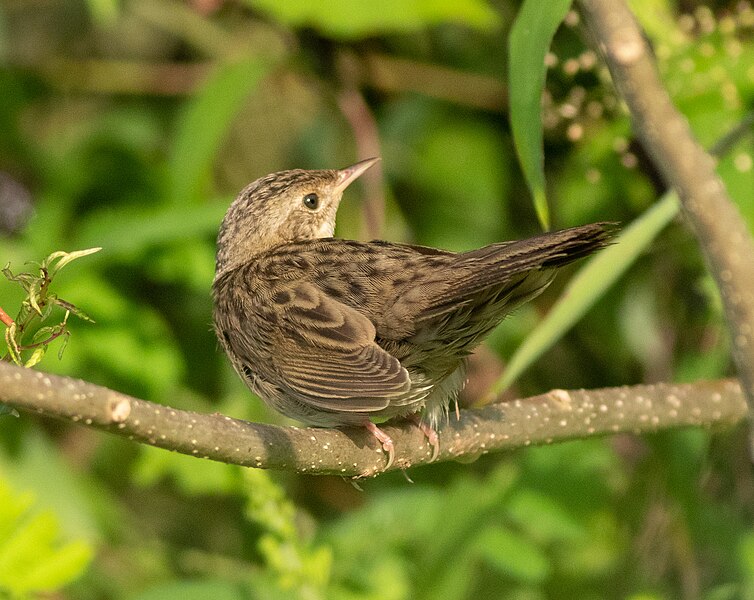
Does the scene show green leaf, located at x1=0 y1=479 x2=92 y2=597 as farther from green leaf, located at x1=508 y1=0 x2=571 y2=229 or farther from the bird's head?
green leaf, located at x1=508 y1=0 x2=571 y2=229

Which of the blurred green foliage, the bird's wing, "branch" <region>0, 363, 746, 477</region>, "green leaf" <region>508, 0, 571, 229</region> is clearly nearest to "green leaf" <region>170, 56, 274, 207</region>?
the blurred green foliage

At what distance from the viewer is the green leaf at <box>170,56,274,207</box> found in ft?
16.0

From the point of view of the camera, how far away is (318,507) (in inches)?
238

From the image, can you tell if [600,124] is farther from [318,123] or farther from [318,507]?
[318,507]

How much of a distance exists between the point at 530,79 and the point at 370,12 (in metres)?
2.35

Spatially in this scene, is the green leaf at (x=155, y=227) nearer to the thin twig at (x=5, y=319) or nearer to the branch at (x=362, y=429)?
the branch at (x=362, y=429)

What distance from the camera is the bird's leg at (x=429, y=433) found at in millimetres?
2945

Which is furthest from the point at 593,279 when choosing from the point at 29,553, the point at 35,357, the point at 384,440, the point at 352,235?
the point at 352,235

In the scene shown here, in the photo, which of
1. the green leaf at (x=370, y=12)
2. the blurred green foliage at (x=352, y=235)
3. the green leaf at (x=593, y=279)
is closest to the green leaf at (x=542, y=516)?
the blurred green foliage at (x=352, y=235)

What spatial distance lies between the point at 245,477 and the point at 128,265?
6.84 ft

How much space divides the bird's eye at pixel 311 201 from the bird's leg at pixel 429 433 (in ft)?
3.97

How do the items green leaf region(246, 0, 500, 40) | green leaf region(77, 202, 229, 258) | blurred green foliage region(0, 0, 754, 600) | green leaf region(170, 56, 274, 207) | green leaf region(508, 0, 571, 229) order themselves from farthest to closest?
green leaf region(170, 56, 274, 207) < green leaf region(246, 0, 500, 40) < green leaf region(77, 202, 229, 258) < blurred green foliage region(0, 0, 754, 600) < green leaf region(508, 0, 571, 229)

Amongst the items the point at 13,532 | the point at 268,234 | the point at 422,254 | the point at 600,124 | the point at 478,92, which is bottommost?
the point at 13,532

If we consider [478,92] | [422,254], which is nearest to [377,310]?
[422,254]
